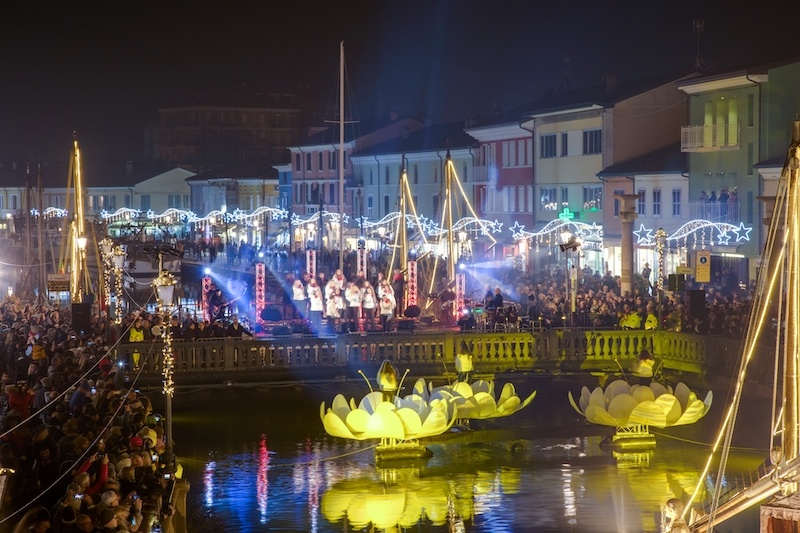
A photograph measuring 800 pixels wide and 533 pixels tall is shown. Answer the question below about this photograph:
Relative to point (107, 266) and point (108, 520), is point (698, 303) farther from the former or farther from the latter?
point (108, 520)

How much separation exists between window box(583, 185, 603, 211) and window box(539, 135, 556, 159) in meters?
4.55

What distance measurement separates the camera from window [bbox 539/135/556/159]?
7256cm

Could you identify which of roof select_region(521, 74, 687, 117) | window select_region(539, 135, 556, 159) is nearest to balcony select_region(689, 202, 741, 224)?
roof select_region(521, 74, 687, 117)

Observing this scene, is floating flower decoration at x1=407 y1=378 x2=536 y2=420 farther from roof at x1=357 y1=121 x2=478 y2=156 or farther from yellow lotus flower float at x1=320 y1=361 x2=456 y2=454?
roof at x1=357 y1=121 x2=478 y2=156

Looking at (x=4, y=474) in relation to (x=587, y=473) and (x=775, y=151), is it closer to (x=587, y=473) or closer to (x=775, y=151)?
(x=587, y=473)

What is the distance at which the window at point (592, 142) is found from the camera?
67.4m

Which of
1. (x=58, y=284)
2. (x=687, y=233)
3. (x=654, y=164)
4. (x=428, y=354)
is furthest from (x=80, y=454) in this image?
(x=654, y=164)

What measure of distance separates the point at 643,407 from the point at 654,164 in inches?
1419

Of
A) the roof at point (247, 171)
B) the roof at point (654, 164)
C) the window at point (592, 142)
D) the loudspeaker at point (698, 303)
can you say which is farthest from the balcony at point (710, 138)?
the roof at point (247, 171)

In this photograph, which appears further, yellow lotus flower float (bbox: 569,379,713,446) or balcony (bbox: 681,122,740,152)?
balcony (bbox: 681,122,740,152)

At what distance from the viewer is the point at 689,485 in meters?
26.0

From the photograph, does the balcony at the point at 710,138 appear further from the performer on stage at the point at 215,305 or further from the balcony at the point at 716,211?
the performer on stage at the point at 215,305

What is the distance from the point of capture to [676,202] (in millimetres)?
60438

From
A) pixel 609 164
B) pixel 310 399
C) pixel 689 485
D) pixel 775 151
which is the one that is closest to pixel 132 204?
pixel 609 164
